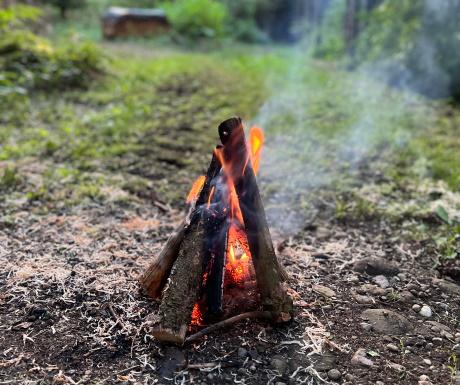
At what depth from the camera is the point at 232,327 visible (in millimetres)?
2666

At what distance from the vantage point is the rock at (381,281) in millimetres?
3270

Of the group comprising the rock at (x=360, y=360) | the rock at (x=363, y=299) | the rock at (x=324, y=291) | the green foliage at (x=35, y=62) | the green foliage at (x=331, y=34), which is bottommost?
the rock at (x=360, y=360)

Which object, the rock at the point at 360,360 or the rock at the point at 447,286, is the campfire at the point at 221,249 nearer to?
the rock at the point at 360,360

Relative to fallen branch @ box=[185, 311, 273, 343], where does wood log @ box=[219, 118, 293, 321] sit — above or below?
above

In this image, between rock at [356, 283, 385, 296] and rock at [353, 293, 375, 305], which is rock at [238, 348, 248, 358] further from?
rock at [356, 283, 385, 296]

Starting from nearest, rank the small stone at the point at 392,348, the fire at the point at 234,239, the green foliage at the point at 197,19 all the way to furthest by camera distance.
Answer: the small stone at the point at 392,348
the fire at the point at 234,239
the green foliage at the point at 197,19

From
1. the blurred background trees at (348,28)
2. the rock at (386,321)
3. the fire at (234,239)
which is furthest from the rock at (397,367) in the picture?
the blurred background trees at (348,28)

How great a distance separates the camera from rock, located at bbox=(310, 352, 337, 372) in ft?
8.10

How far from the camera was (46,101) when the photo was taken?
24.5 ft

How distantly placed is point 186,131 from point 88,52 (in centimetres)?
362

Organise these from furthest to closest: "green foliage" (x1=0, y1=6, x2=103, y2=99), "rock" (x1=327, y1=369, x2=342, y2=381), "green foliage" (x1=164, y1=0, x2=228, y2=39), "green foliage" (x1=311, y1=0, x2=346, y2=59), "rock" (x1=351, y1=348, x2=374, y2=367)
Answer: "green foliage" (x1=164, y1=0, x2=228, y2=39)
"green foliage" (x1=311, y1=0, x2=346, y2=59)
"green foliage" (x1=0, y1=6, x2=103, y2=99)
"rock" (x1=351, y1=348, x2=374, y2=367)
"rock" (x1=327, y1=369, x2=342, y2=381)

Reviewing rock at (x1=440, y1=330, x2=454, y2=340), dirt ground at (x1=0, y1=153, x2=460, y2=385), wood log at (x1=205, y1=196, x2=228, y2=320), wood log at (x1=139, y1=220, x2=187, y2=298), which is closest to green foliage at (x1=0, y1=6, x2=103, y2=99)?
dirt ground at (x1=0, y1=153, x2=460, y2=385)

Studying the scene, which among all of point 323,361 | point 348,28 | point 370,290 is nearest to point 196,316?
point 323,361

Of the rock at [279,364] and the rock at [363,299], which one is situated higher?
the rock at [363,299]
